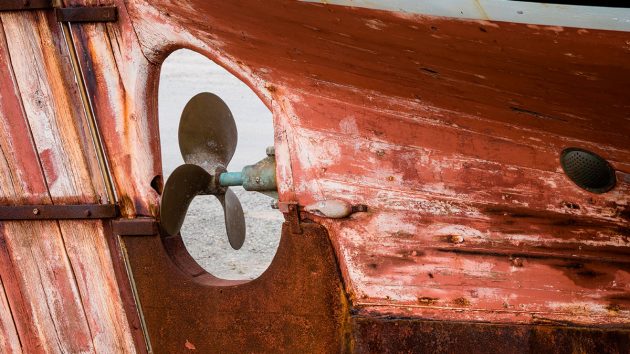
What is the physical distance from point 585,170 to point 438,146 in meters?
0.48

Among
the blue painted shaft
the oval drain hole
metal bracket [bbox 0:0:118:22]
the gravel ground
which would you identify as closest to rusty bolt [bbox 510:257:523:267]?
the oval drain hole

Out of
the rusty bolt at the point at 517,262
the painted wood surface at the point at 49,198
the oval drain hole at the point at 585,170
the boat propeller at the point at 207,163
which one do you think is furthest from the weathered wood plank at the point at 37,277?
the oval drain hole at the point at 585,170

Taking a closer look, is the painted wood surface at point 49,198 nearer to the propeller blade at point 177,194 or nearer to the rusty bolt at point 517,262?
the propeller blade at point 177,194

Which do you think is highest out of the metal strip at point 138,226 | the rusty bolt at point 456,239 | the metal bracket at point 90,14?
the metal bracket at point 90,14

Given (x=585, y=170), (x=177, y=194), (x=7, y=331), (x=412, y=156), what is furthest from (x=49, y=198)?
(x=585, y=170)

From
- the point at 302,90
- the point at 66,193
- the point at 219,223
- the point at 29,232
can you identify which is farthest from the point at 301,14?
the point at 219,223

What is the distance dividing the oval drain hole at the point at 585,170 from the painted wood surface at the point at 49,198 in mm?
1769

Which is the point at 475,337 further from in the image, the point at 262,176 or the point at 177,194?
the point at 177,194

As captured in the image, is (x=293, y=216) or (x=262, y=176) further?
(x=262, y=176)

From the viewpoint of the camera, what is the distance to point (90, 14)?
3.05 meters

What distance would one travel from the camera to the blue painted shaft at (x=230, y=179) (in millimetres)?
3572

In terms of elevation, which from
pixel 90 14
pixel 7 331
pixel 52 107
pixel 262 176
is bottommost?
pixel 7 331

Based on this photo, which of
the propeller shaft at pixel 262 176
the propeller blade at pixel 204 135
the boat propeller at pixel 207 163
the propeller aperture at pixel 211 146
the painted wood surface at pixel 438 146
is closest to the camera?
the painted wood surface at pixel 438 146

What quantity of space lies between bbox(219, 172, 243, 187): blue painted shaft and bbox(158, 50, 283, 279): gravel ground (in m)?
1.64
